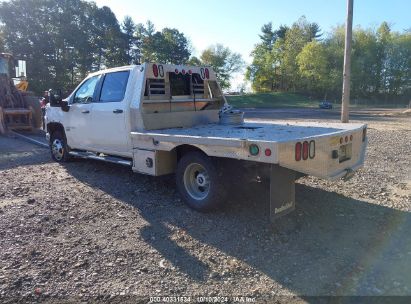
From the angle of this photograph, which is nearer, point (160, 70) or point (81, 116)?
point (160, 70)

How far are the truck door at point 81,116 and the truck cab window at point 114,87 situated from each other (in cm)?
31

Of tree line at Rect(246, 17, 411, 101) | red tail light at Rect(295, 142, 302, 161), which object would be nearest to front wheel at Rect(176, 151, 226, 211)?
red tail light at Rect(295, 142, 302, 161)

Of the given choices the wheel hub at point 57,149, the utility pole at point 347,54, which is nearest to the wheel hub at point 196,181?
the wheel hub at point 57,149

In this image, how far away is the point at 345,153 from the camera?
521 cm

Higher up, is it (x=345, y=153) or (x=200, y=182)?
Result: (x=345, y=153)

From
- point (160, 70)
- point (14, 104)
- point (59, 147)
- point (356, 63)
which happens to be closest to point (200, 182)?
point (160, 70)

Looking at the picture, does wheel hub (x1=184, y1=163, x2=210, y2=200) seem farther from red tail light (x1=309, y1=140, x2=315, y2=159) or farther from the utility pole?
the utility pole

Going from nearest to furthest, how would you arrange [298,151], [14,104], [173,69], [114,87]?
1. [298,151]
2. [114,87]
3. [173,69]
4. [14,104]

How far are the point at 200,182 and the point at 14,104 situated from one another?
13044mm

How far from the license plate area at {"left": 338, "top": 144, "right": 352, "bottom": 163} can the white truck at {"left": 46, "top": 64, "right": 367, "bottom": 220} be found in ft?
0.04

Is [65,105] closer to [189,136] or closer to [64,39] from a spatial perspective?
[189,136]

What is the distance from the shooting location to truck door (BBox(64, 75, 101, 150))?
24.0 feet

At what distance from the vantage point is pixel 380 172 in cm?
766

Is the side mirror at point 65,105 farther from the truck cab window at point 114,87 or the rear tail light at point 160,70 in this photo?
the rear tail light at point 160,70
